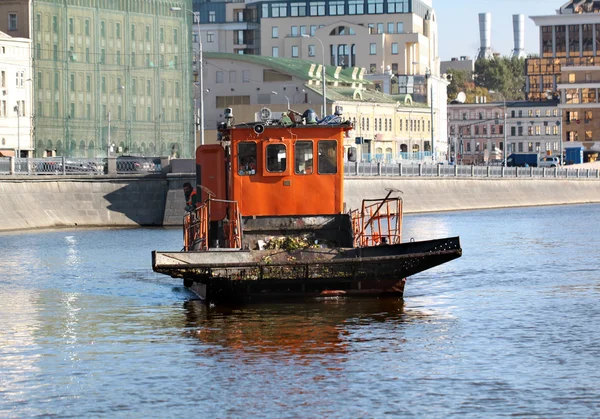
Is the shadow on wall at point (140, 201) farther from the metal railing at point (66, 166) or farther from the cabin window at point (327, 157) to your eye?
the cabin window at point (327, 157)

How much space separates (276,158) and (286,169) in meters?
0.36

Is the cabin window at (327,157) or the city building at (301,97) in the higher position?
the city building at (301,97)

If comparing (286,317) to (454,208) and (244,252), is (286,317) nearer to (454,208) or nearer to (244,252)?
(244,252)

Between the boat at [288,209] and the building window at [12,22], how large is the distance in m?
83.3

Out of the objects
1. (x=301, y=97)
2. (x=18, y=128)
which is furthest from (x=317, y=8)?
(x=18, y=128)

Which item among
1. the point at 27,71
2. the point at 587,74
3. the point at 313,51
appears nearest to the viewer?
the point at 27,71

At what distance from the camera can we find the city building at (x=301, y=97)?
139750 millimetres

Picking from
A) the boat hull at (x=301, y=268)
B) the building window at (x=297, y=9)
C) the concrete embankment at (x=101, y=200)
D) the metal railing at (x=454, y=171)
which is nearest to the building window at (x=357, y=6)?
the building window at (x=297, y=9)

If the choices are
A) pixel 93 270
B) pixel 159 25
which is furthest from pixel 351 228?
pixel 159 25

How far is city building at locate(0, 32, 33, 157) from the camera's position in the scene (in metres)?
112

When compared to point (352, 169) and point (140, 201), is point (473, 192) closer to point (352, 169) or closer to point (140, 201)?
point (352, 169)

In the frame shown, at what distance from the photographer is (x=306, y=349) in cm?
2562

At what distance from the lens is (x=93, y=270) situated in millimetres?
43750

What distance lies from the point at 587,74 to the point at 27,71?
107244 millimetres
